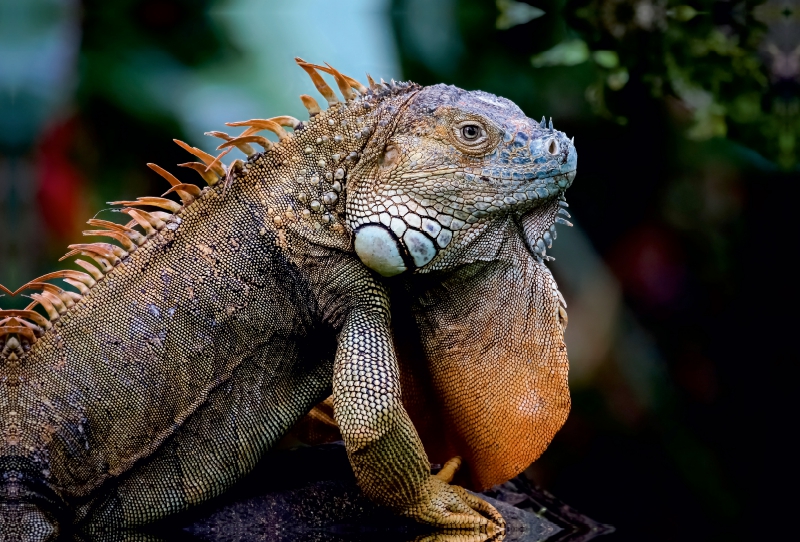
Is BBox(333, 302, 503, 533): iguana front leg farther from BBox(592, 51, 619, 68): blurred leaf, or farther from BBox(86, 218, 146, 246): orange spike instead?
BBox(592, 51, 619, 68): blurred leaf

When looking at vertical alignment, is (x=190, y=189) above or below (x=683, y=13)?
Answer: above

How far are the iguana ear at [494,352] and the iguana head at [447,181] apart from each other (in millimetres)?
163

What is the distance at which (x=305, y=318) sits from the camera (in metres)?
2.05

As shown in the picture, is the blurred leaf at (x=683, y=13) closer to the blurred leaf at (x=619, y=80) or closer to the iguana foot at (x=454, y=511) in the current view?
the blurred leaf at (x=619, y=80)

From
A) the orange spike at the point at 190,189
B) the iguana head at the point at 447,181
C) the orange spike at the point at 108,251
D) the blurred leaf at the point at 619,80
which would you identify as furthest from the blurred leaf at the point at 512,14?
the orange spike at the point at 108,251

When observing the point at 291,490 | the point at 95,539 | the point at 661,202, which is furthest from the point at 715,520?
the point at 95,539

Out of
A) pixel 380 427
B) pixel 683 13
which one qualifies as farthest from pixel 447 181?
pixel 683 13

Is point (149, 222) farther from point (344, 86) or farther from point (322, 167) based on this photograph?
point (344, 86)

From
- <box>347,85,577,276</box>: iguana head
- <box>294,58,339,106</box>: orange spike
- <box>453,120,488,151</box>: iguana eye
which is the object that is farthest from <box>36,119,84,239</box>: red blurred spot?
<box>453,120,488,151</box>: iguana eye

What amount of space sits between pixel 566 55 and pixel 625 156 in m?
0.58

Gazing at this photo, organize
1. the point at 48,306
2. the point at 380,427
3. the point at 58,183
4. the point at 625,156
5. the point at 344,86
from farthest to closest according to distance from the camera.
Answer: the point at 625,156, the point at 58,183, the point at 344,86, the point at 48,306, the point at 380,427

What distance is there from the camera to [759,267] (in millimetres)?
3305

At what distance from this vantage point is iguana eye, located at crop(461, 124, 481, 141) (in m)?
1.92

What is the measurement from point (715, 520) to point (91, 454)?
99.2 inches
